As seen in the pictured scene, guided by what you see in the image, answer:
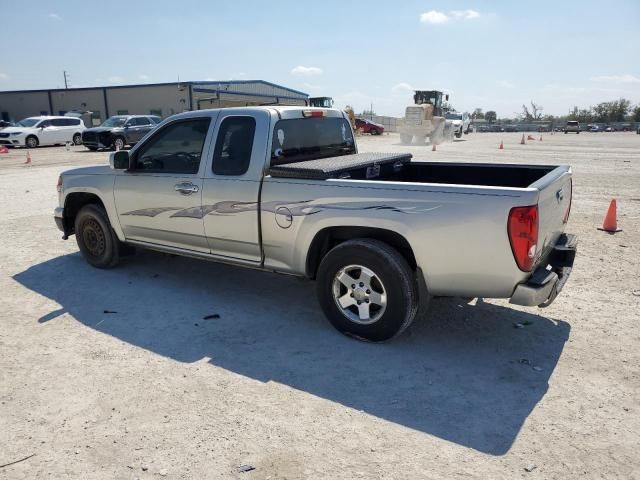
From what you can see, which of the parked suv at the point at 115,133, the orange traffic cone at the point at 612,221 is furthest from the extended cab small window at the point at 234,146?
the parked suv at the point at 115,133

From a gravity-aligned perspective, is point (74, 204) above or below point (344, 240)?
above

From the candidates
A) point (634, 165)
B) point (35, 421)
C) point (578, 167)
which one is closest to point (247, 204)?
point (35, 421)

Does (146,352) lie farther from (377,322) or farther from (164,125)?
(164,125)

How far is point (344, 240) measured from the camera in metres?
4.29

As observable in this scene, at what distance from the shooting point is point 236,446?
2.80 meters

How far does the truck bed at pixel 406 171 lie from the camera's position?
4.18 metres

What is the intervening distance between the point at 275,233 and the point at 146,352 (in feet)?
4.75

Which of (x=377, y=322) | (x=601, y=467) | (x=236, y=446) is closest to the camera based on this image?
(x=601, y=467)

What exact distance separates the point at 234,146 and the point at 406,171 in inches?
77.8

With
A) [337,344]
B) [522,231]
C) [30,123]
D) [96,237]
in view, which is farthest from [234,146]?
[30,123]

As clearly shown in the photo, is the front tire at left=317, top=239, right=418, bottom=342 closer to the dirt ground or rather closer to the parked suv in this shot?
the dirt ground

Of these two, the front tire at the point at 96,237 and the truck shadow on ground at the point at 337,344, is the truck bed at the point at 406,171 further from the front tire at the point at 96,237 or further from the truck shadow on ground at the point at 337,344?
the front tire at the point at 96,237

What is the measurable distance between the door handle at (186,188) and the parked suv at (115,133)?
2073cm

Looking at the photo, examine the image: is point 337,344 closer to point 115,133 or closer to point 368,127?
point 115,133
